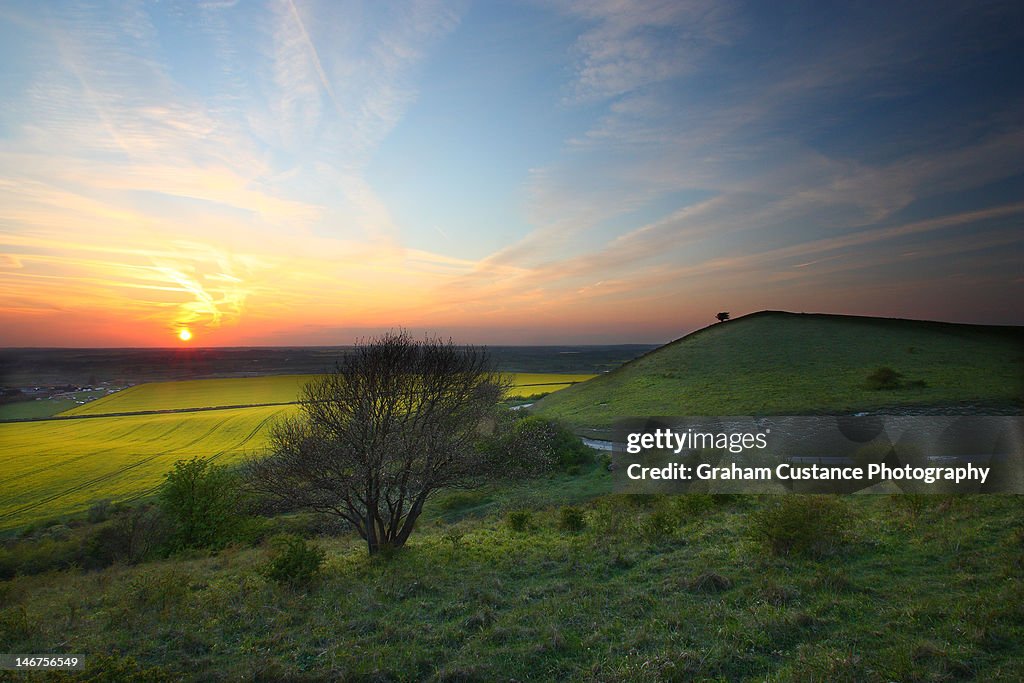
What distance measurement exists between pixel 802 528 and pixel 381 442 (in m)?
14.7

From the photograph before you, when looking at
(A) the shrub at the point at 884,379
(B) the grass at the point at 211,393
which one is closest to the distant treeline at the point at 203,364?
(B) the grass at the point at 211,393

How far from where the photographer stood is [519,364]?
163125 millimetres

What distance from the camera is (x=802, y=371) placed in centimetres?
4884

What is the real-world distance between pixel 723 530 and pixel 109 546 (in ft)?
124

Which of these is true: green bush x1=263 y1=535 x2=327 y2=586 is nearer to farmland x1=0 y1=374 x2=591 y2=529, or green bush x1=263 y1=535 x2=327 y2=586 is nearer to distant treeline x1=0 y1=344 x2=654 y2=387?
farmland x1=0 y1=374 x2=591 y2=529

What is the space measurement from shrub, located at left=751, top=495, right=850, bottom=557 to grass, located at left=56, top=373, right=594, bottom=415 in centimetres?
7862

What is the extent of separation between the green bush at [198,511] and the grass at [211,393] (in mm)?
56562

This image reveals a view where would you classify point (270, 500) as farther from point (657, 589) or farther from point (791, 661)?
point (791, 661)

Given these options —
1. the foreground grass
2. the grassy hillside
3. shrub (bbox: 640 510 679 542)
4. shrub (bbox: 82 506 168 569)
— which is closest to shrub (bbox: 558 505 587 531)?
the foreground grass

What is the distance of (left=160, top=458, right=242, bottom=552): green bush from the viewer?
29969mm

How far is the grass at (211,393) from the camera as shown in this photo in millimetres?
97562

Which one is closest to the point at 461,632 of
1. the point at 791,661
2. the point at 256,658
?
the point at 256,658

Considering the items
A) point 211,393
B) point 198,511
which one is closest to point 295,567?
point 198,511

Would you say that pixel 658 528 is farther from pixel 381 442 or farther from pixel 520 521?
pixel 381 442
